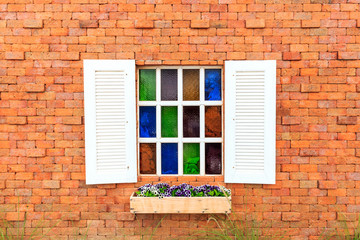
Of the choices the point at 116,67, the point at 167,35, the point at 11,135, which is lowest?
the point at 11,135

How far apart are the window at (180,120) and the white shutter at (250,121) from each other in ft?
0.59

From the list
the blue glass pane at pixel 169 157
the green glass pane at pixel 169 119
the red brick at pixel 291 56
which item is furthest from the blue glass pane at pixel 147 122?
the red brick at pixel 291 56

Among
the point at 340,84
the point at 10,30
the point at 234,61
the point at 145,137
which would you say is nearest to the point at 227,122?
the point at 234,61

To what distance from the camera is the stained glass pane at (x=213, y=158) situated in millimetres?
3033

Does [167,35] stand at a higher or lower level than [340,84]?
higher

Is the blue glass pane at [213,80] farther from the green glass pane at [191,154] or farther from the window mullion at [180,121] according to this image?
the green glass pane at [191,154]

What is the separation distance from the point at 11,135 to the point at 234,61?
117 inches

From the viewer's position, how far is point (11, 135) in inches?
114

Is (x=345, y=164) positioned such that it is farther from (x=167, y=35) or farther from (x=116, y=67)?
(x=116, y=67)

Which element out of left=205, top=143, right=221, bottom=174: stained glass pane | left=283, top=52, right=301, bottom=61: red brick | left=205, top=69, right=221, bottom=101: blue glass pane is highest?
left=283, top=52, right=301, bottom=61: red brick

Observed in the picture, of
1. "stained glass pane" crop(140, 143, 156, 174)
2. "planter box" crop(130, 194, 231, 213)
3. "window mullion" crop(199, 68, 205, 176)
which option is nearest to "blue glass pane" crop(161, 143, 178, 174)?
"stained glass pane" crop(140, 143, 156, 174)

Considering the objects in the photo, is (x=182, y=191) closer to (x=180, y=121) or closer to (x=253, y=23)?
(x=180, y=121)

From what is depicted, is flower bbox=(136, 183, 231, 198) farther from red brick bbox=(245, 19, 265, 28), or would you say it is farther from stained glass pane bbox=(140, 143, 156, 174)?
red brick bbox=(245, 19, 265, 28)

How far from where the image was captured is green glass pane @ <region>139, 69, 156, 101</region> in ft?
9.84
